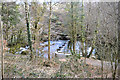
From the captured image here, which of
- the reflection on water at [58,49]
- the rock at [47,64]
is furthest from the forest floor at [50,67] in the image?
the reflection on water at [58,49]

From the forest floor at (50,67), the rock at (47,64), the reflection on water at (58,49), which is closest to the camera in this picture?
the forest floor at (50,67)

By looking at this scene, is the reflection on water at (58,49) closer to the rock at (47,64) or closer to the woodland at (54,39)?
the woodland at (54,39)

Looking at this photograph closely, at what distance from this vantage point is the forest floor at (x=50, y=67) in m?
2.42

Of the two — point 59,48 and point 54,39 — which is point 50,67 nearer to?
point 59,48

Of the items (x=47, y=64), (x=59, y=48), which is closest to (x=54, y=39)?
(x=59, y=48)

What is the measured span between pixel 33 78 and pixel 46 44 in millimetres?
1085

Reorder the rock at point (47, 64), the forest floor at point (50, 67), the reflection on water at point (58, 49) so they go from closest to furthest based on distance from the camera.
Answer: the forest floor at point (50, 67)
the rock at point (47, 64)
the reflection on water at point (58, 49)

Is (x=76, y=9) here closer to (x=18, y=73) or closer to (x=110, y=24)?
(x=110, y=24)

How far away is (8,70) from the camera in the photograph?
2.50 m

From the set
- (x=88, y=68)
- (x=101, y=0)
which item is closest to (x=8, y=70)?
(x=88, y=68)

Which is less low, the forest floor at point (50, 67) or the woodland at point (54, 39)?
the woodland at point (54, 39)

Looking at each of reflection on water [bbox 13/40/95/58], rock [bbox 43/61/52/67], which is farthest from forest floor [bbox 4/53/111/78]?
reflection on water [bbox 13/40/95/58]

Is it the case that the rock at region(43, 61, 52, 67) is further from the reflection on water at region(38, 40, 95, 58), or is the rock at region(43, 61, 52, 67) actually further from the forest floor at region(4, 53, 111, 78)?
the reflection on water at region(38, 40, 95, 58)

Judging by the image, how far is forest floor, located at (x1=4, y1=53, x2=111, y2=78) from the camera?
95.3 inches
